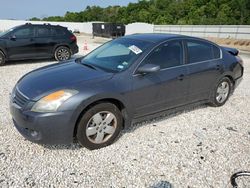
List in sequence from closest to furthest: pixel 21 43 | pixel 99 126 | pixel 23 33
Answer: pixel 99 126
pixel 21 43
pixel 23 33

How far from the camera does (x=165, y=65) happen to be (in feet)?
14.0

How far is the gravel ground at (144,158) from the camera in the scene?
3.07m

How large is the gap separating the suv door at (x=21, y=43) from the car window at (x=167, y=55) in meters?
7.20

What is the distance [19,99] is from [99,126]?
1108mm

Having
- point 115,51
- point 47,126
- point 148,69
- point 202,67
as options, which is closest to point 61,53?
point 115,51

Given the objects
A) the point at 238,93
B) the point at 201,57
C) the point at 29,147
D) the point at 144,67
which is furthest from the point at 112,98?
the point at 238,93

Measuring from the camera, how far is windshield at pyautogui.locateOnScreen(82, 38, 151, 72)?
158 inches

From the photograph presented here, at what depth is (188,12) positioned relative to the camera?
45844 millimetres

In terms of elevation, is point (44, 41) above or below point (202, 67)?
below

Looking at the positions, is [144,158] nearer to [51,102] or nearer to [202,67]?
[51,102]

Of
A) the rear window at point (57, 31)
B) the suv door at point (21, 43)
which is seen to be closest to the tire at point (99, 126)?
the suv door at point (21, 43)

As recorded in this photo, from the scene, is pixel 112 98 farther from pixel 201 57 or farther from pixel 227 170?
pixel 201 57

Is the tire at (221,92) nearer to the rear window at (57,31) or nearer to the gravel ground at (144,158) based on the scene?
the gravel ground at (144,158)

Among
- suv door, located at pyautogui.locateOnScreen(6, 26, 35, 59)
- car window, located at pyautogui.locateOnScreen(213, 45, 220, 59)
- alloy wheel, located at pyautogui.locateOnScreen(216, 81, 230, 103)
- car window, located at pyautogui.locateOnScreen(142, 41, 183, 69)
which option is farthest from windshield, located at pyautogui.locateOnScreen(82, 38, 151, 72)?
suv door, located at pyautogui.locateOnScreen(6, 26, 35, 59)
